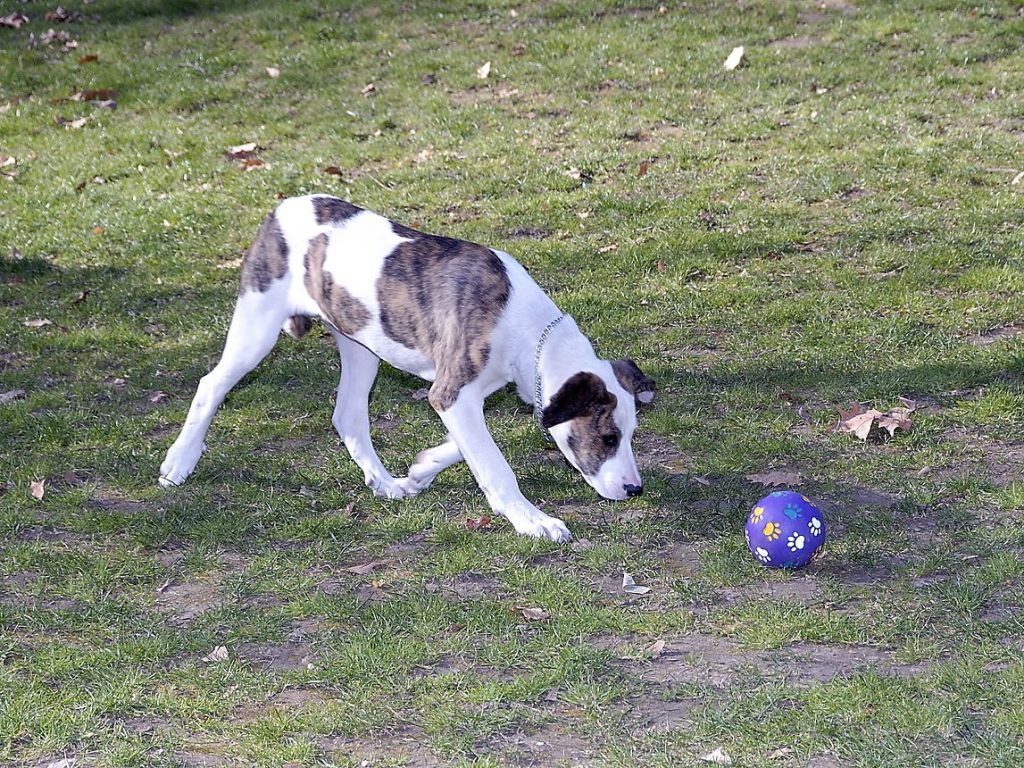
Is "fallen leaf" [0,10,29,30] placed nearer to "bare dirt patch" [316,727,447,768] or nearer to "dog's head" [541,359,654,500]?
"dog's head" [541,359,654,500]

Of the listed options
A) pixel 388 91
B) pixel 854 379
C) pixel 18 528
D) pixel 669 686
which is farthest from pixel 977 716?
pixel 388 91

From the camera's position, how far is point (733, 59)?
47.5 feet

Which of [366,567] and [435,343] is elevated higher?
[435,343]

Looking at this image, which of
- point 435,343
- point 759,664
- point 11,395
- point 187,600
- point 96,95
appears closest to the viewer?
point 759,664

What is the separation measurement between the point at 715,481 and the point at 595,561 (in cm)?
118

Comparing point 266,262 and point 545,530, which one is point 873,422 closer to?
point 545,530

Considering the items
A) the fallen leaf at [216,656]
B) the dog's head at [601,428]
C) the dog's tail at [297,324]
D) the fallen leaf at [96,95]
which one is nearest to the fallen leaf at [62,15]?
the fallen leaf at [96,95]

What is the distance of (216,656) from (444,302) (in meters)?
2.14

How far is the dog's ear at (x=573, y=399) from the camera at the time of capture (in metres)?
5.98

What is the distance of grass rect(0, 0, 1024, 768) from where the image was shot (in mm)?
4984

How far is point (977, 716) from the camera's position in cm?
473

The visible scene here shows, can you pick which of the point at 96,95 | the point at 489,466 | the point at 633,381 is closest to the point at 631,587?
the point at 489,466

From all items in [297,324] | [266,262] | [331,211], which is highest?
[331,211]

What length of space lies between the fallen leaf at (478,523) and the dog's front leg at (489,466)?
0.21m
